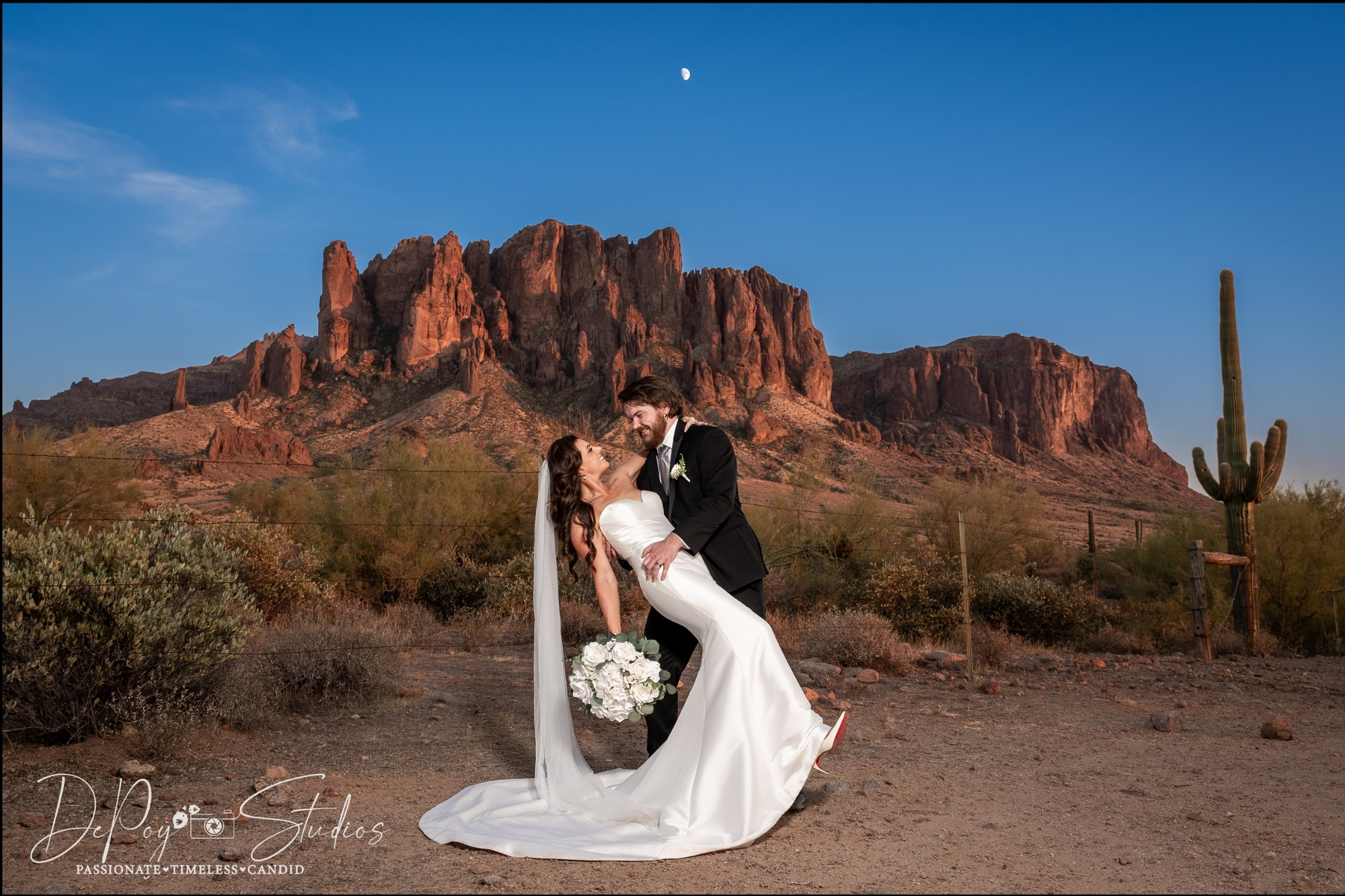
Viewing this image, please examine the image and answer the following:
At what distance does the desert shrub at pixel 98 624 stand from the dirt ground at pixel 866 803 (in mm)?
281

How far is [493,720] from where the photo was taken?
21.2ft

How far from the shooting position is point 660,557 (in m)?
3.89

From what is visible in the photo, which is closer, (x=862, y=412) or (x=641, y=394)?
(x=641, y=394)

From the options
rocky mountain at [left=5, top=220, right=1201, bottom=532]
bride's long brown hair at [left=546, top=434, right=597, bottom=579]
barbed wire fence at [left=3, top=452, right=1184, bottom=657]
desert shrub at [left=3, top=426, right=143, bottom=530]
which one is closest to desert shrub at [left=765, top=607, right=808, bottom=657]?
barbed wire fence at [left=3, top=452, right=1184, bottom=657]

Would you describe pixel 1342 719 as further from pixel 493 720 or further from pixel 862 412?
pixel 862 412

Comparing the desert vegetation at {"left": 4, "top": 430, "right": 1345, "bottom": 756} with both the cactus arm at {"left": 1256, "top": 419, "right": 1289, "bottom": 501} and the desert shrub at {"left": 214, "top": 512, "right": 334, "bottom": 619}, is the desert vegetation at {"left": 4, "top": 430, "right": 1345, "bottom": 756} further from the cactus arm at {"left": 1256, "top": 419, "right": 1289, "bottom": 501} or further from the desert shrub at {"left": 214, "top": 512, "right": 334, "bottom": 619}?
the cactus arm at {"left": 1256, "top": 419, "right": 1289, "bottom": 501}

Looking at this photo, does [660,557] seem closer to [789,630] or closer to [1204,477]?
[789,630]

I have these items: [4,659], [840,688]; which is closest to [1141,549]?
[840,688]

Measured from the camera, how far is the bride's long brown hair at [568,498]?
4.14 metres

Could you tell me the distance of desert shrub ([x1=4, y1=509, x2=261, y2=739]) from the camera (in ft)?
15.7

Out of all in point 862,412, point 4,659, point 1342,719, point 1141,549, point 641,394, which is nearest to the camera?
point 641,394

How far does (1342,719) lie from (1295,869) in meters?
4.79

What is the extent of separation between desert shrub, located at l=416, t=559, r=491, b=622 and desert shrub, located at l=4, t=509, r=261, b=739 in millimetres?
7752

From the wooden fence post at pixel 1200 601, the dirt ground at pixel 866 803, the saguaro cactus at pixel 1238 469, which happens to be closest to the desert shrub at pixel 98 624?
the dirt ground at pixel 866 803
